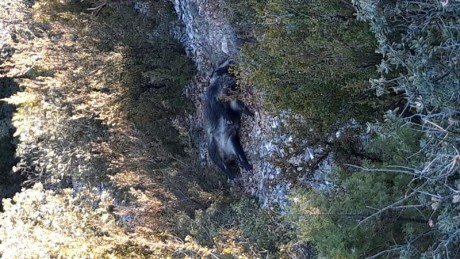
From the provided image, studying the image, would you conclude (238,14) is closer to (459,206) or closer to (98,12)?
(98,12)

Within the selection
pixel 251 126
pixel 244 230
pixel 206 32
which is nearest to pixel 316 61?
pixel 244 230

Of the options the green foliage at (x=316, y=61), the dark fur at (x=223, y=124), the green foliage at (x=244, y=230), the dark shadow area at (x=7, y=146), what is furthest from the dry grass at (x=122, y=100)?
the dark shadow area at (x=7, y=146)

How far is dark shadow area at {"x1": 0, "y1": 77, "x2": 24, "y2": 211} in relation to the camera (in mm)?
13016

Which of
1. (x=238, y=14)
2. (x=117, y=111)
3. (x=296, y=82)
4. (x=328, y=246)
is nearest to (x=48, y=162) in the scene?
(x=117, y=111)

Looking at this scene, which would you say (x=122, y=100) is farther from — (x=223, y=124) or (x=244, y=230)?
(x=244, y=230)

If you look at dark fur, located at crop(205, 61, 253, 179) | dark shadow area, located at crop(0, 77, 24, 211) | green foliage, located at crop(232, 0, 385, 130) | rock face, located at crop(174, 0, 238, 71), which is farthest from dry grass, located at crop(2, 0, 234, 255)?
dark shadow area, located at crop(0, 77, 24, 211)

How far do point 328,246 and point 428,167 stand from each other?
1.10 meters

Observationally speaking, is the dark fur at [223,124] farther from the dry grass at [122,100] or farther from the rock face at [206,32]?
the dry grass at [122,100]

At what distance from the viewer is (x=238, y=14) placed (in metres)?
6.30

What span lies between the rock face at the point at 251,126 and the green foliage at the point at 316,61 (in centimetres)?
64

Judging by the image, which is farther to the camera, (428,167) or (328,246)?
(328,246)

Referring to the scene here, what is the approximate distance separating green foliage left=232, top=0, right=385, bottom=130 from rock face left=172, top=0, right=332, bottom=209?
2.09ft

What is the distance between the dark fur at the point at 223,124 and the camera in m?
6.98

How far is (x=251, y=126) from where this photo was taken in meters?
7.23
